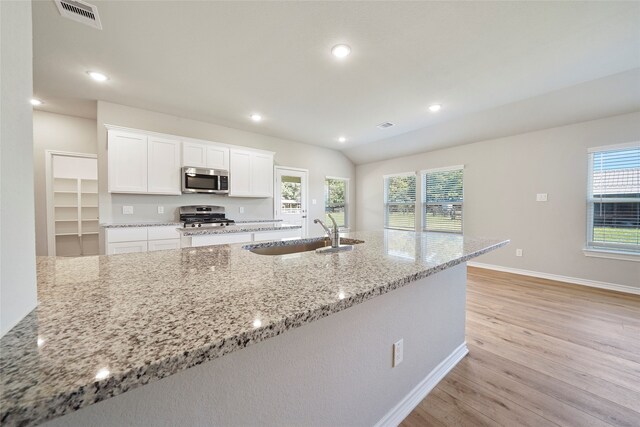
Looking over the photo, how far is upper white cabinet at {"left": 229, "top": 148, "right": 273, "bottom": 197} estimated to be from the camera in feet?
14.6

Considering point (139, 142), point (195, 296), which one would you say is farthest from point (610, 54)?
point (139, 142)

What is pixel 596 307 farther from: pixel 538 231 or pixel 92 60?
pixel 92 60

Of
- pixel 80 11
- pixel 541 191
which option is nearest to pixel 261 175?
pixel 80 11

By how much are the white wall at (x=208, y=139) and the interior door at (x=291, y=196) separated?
17cm

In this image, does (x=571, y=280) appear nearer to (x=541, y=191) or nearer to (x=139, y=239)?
(x=541, y=191)

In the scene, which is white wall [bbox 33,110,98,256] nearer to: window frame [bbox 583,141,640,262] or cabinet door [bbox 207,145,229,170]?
cabinet door [bbox 207,145,229,170]

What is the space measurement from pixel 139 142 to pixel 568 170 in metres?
6.34

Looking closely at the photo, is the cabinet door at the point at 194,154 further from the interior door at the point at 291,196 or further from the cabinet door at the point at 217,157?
the interior door at the point at 291,196

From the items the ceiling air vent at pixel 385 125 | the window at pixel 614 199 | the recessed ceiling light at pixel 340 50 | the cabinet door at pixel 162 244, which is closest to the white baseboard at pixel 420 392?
the recessed ceiling light at pixel 340 50

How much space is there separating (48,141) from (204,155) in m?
2.39

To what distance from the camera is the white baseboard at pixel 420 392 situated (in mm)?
1334

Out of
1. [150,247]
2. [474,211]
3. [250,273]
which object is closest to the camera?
[250,273]

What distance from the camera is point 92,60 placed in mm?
2559

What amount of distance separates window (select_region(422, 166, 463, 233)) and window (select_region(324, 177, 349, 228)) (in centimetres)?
211
